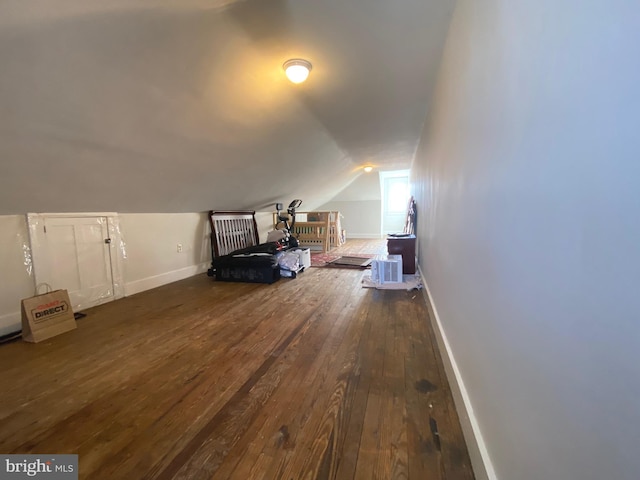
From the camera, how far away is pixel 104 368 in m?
1.66

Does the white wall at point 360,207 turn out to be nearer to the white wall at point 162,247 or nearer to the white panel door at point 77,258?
the white wall at point 162,247

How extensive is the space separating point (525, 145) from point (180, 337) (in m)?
2.27

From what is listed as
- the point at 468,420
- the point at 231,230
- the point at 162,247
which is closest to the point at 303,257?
the point at 231,230

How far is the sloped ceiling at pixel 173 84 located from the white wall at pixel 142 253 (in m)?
0.21

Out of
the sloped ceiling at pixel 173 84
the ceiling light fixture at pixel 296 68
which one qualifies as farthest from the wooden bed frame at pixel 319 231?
the ceiling light fixture at pixel 296 68

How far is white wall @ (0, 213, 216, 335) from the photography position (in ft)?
7.41

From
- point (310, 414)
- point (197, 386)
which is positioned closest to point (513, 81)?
point (310, 414)

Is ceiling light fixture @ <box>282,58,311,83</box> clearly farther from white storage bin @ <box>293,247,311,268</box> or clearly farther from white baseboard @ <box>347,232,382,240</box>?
white baseboard @ <box>347,232,382,240</box>

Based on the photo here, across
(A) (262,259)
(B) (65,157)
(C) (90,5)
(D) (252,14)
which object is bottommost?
(A) (262,259)

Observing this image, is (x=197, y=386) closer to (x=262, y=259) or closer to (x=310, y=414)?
(x=310, y=414)

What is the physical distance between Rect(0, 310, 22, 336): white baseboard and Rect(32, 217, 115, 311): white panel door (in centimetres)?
31

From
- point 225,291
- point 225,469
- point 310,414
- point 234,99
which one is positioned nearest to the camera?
point 225,469

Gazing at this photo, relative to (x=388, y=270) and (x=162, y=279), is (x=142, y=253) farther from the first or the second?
(x=388, y=270)

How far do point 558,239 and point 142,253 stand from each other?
3845 millimetres
